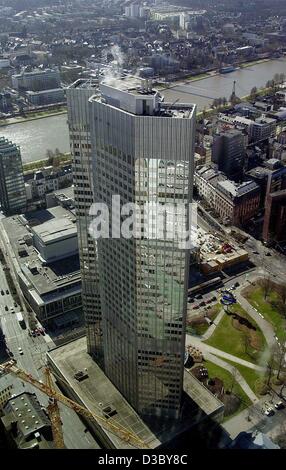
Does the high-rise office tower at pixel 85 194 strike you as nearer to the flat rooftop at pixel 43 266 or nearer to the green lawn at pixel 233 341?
the flat rooftop at pixel 43 266

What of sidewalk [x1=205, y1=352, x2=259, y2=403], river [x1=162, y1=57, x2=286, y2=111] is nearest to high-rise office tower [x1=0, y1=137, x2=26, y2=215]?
sidewalk [x1=205, y1=352, x2=259, y2=403]

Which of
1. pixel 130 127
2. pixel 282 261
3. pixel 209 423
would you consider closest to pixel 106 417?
pixel 209 423

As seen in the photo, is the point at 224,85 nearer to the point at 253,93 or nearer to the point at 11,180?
the point at 253,93

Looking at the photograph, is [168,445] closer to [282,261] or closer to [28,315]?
[28,315]

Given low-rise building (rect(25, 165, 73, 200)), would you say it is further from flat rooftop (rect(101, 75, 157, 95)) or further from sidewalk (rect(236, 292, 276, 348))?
flat rooftop (rect(101, 75, 157, 95))

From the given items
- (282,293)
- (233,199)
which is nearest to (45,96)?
(233,199)
